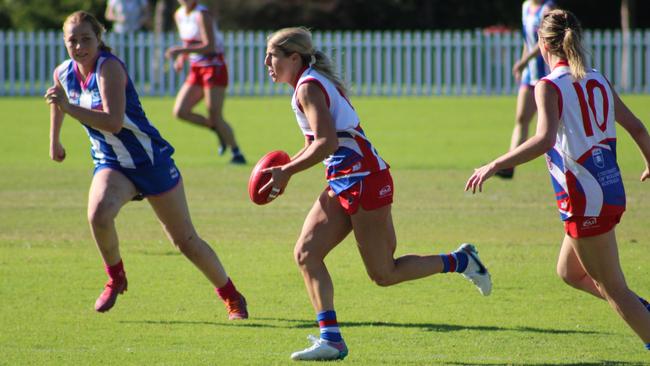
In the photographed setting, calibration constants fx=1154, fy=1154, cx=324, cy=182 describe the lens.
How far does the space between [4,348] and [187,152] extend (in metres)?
11.3

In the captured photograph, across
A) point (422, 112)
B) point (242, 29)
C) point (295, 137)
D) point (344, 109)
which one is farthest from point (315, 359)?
point (242, 29)

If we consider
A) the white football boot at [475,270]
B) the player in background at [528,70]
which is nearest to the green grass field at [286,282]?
the white football boot at [475,270]

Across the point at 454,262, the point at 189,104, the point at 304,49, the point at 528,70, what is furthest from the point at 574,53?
the point at 189,104

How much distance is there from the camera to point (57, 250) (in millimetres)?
9906

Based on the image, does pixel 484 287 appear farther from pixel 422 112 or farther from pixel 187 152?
pixel 422 112

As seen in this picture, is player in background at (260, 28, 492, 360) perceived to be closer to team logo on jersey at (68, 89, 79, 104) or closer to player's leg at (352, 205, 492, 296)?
player's leg at (352, 205, 492, 296)

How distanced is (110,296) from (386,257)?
191cm

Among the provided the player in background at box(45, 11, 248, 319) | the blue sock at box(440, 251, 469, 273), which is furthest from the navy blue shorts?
the blue sock at box(440, 251, 469, 273)

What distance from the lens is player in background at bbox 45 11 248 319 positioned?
22.6 feet

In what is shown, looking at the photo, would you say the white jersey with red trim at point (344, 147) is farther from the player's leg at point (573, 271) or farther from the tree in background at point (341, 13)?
the tree in background at point (341, 13)

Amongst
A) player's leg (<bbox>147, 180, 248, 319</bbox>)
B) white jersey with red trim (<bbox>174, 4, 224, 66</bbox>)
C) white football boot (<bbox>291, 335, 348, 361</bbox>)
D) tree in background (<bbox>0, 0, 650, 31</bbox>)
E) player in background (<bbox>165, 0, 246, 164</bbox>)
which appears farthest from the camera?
tree in background (<bbox>0, 0, 650, 31</bbox>)

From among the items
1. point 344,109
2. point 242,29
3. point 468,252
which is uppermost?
point 344,109

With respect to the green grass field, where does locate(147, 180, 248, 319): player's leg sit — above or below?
above

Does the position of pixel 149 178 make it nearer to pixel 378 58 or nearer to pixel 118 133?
pixel 118 133
